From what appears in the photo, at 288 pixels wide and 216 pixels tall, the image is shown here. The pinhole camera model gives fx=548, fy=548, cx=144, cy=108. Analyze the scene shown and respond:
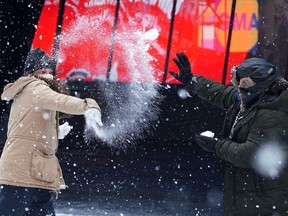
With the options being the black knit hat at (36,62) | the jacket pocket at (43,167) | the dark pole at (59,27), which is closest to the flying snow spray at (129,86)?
the dark pole at (59,27)

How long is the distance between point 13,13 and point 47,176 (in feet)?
34.0

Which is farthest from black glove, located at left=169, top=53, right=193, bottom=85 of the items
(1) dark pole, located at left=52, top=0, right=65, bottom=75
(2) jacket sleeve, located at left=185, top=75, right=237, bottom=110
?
(1) dark pole, located at left=52, top=0, right=65, bottom=75

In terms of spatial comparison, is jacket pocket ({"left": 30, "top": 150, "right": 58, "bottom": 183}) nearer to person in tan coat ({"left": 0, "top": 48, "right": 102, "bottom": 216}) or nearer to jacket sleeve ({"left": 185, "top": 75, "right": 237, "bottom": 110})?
person in tan coat ({"left": 0, "top": 48, "right": 102, "bottom": 216})

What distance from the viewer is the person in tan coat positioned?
10.9 ft

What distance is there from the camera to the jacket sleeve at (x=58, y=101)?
3176 millimetres

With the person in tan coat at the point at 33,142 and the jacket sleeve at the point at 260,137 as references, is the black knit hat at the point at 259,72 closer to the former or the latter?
the jacket sleeve at the point at 260,137

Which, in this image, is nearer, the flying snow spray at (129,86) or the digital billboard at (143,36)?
the digital billboard at (143,36)

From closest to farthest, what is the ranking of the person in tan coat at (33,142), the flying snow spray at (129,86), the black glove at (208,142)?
the black glove at (208,142) < the person in tan coat at (33,142) < the flying snow spray at (129,86)

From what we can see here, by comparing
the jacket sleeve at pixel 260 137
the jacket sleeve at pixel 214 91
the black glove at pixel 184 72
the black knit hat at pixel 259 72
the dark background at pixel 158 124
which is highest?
the black knit hat at pixel 259 72

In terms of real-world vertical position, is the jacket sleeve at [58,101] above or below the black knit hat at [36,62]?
below

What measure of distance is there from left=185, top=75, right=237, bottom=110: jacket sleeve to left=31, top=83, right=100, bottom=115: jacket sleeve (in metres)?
0.77

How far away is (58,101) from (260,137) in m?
1.20

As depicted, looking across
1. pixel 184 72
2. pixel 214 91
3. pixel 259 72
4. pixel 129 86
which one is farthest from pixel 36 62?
pixel 129 86

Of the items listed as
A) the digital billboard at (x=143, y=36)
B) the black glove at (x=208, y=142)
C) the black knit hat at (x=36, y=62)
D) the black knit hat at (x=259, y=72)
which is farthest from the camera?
the digital billboard at (x=143, y=36)
